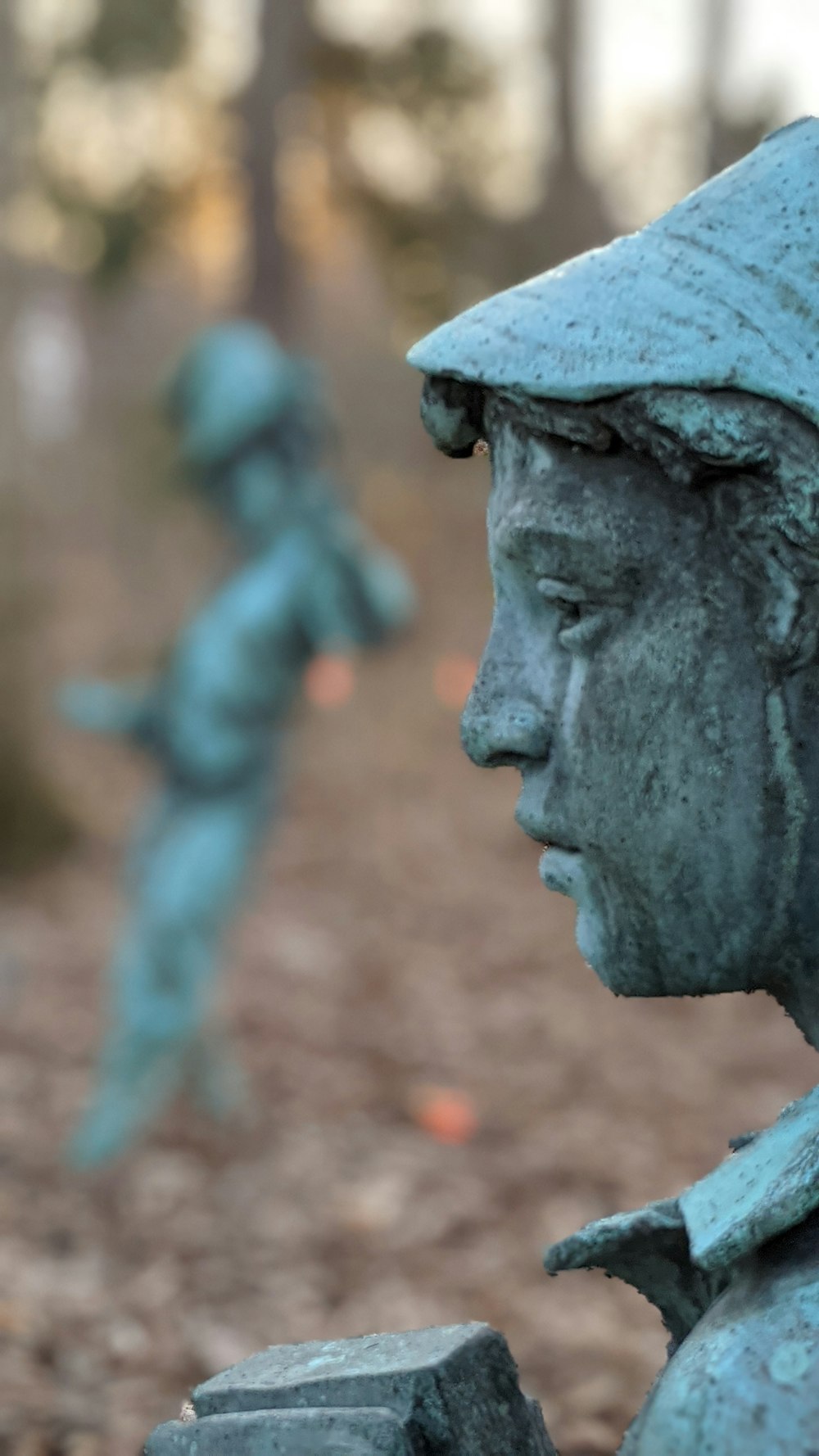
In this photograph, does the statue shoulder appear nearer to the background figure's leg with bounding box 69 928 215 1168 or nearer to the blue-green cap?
the blue-green cap

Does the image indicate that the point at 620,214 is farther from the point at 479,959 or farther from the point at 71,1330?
the point at 71,1330

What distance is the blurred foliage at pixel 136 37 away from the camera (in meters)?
9.91

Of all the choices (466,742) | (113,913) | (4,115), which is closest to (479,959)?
(113,913)

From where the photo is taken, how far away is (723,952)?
1291 mm

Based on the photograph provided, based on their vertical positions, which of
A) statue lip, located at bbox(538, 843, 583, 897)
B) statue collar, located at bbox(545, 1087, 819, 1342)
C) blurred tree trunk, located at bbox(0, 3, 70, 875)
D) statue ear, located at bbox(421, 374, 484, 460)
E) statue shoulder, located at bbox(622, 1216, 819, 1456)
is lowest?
statue shoulder, located at bbox(622, 1216, 819, 1456)

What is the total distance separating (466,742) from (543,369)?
31 centimetres

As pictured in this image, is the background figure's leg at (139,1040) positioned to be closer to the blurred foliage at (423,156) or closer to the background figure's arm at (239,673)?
the background figure's arm at (239,673)

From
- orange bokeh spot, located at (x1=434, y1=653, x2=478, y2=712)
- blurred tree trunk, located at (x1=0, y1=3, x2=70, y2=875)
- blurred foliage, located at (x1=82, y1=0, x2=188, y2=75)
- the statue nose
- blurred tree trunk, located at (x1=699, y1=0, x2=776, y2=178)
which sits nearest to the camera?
the statue nose

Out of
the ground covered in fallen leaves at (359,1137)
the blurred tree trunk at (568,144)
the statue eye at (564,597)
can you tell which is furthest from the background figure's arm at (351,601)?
the blurred tree trunk at (568,144)

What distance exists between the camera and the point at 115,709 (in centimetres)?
484

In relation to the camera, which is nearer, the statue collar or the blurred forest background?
the statue collar

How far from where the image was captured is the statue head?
1169mm

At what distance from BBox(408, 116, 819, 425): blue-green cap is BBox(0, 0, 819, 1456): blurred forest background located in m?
2.63

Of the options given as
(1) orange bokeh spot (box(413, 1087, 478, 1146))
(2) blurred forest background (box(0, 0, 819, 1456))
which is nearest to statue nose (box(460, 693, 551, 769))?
(2) blurred forest background (box(0, 0, 819, 1456))
